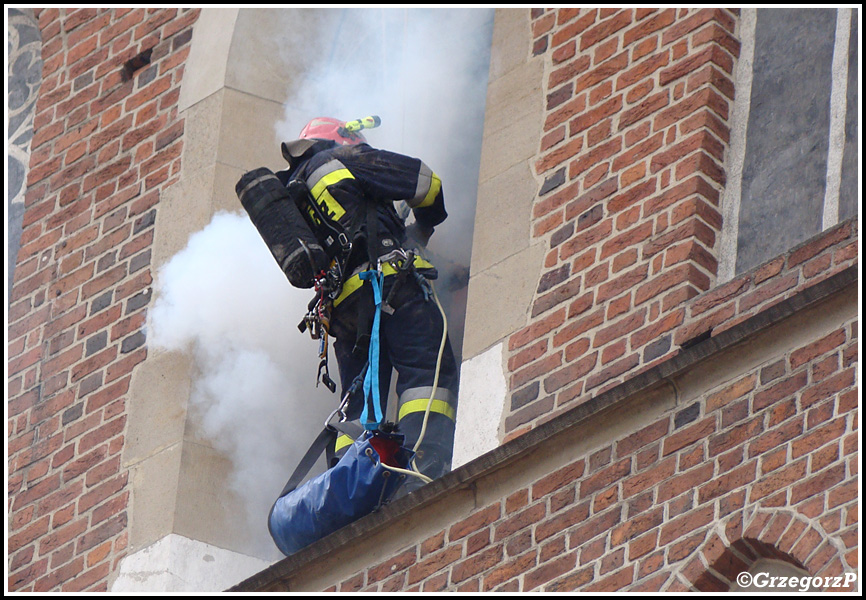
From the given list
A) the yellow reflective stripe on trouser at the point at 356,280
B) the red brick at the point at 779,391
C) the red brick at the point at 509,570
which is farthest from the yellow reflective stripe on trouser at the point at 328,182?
the red brick at the point at 779,391

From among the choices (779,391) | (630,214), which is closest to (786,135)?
(630,214)

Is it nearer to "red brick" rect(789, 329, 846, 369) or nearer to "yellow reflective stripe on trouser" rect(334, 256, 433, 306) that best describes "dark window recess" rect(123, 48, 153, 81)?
"yellow reflective stripe on trouser" rect(334, 256, 433, 306)

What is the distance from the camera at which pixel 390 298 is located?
A: 8.00 meters

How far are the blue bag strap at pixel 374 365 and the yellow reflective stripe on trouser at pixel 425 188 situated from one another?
1.30 feet

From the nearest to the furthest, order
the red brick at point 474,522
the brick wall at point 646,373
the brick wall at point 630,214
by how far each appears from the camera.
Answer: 1. the brick wall at point 646,373
2. the red brick at point 474,522
3. the brick wall at point 630,214

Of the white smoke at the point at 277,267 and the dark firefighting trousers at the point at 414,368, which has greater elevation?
the white smoke at the point at 277,267

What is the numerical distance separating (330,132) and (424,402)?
1357 mm

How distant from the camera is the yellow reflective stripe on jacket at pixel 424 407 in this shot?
25.9 feet

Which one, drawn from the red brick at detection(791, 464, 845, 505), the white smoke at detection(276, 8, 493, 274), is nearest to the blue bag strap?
the white smoke at detection(276, 8, 493, 274)

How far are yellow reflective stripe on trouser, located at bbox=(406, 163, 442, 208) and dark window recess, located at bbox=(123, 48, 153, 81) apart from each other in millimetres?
1980

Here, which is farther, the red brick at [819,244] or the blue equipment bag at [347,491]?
the blue equipment bag at [347,491]

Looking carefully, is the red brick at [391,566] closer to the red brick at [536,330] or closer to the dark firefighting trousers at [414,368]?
the dark firefighting trousers at [414,368]

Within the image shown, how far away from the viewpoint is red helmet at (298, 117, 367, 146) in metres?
8.63

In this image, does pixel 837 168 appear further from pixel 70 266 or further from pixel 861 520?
pixel 70 266
